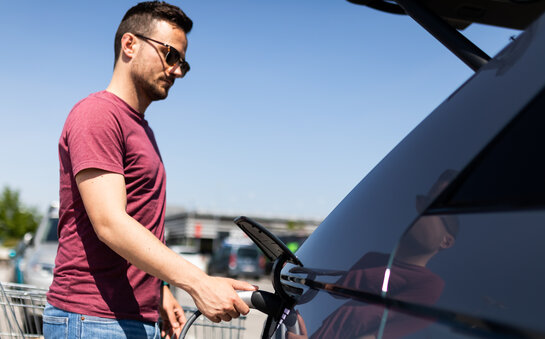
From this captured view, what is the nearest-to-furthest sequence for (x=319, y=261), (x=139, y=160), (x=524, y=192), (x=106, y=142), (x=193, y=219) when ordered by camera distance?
(x=524, y=192) < (x=319, y=261) < (x=106, y=142) < (x=139, y=160) < (x=193, y=219)

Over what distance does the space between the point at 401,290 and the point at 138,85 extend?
1570 mm

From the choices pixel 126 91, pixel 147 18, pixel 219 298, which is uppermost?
pixel 147 18

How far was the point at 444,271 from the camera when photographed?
899 millimetres

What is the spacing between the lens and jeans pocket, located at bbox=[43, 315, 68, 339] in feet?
6.56

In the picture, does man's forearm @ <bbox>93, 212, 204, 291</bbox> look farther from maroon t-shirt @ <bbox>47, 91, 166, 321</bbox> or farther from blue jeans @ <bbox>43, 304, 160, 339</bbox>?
blue jeans @ <bbox>43, 304, 160, 339</bbox>

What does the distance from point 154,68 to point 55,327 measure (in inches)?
38.7

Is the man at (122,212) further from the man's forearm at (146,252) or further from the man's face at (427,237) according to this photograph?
the man's face at (427,237)

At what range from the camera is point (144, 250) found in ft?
5.83

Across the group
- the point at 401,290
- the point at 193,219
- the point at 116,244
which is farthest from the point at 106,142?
the point at 193,219

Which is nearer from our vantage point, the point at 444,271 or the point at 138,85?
the point at 444,271

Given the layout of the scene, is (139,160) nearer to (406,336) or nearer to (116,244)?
(116,244)

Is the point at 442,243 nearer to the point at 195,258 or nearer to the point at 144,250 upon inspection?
the point at 144,250

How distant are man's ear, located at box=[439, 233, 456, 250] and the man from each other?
860 millimetres

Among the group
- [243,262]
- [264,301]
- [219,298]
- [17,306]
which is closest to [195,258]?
[243,262]
